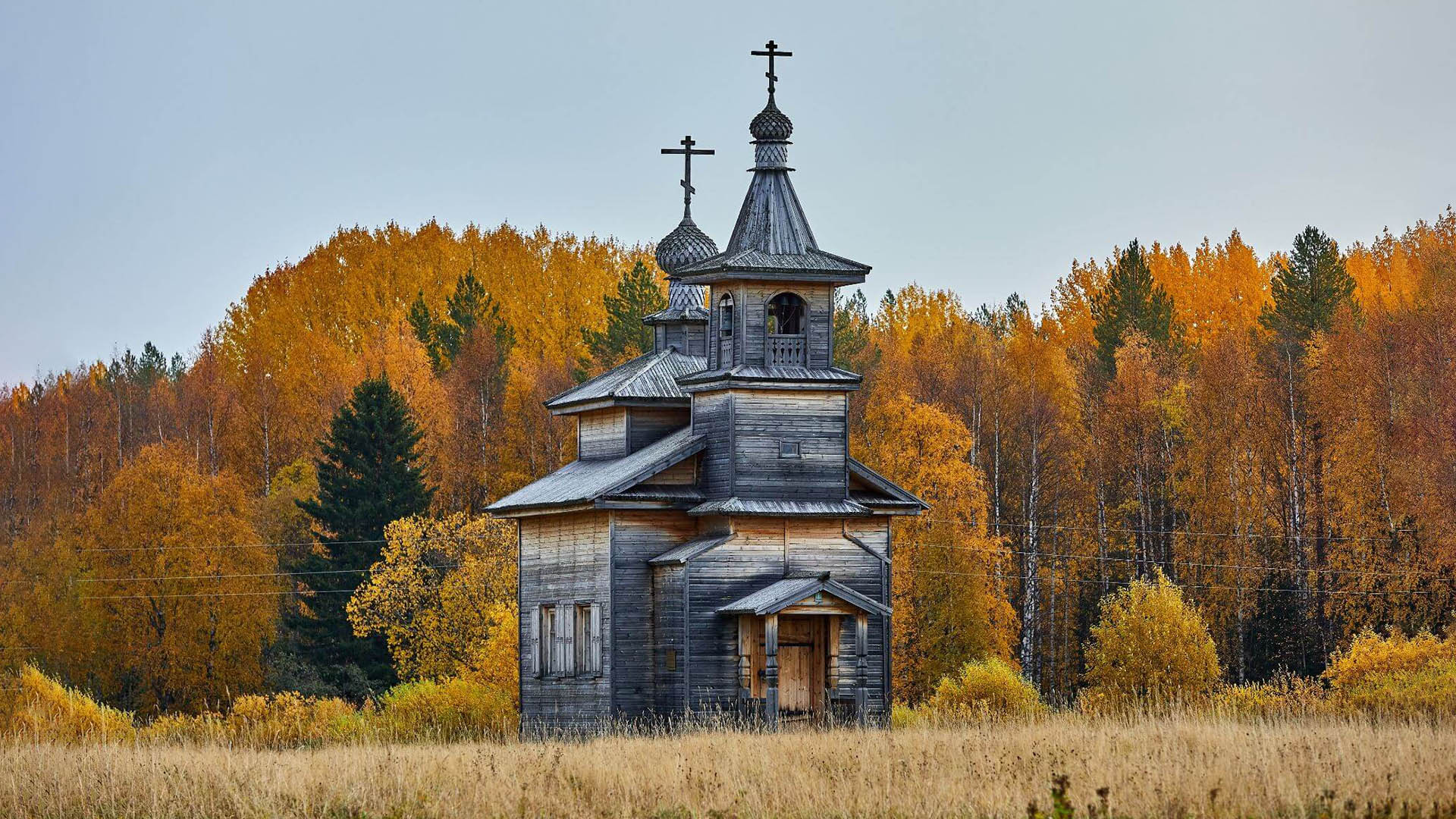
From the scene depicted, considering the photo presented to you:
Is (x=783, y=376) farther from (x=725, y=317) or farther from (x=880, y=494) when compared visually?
(x=880, y=494)

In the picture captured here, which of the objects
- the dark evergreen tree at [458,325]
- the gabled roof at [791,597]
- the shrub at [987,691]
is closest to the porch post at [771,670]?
the gabled roof at [791,597]

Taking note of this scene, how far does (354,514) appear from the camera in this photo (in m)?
64.2

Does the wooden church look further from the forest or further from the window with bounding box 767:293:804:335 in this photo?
the forest

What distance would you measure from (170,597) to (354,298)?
134 ft

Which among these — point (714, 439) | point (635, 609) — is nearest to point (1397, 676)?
point (714, 439)

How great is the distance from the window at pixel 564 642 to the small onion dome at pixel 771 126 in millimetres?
9761

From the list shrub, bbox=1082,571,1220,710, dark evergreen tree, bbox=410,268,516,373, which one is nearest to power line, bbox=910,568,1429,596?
shrub, bbox=1082,571,1220,710

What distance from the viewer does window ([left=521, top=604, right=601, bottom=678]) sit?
38.6m

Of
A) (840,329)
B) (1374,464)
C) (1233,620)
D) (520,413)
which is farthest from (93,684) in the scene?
(1374,464)

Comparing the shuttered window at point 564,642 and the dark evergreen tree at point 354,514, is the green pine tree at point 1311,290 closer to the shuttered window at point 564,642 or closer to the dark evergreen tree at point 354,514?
the dark evergreen tree at point 354,514

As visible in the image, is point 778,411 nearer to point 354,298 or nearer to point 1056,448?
point 1056,448

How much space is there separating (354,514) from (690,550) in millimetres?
29251

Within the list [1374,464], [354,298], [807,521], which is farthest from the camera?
[354,298]

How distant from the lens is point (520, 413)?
78.9 metres
